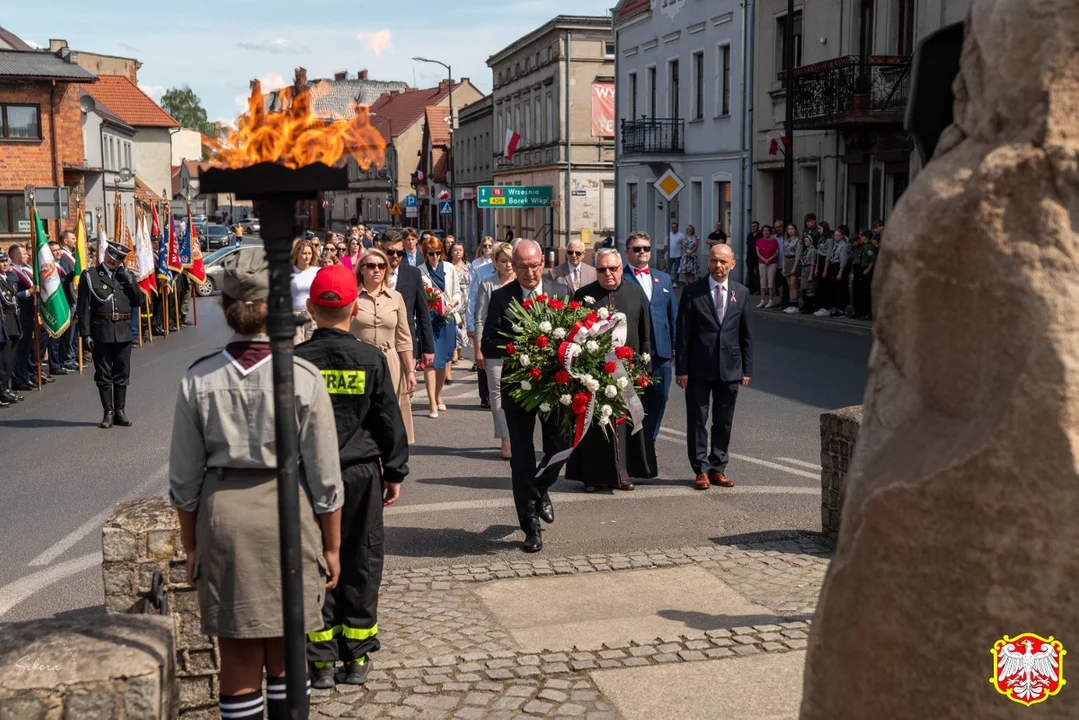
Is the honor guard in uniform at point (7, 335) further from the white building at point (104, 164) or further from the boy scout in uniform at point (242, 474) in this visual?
the white building at point (104, 164)

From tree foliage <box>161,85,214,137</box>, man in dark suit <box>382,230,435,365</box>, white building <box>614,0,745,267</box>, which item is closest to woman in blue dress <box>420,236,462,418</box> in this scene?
man in dark suit <box>382,230,435,365</box>

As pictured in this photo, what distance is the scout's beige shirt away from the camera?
437 cm

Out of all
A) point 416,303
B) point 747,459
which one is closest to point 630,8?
point 416,303

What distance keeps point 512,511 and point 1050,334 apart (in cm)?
701

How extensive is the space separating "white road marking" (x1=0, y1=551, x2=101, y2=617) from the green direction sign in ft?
134

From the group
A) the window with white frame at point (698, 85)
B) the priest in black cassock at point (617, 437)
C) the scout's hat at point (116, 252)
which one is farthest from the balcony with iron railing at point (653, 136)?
the priest in black cassock at point (617, 437)

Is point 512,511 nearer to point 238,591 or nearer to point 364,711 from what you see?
point 364,711

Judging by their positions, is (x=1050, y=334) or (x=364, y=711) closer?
(x=1050, y=334)

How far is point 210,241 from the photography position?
66.6 meters

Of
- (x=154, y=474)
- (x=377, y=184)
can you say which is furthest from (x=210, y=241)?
(x=154, y=474)

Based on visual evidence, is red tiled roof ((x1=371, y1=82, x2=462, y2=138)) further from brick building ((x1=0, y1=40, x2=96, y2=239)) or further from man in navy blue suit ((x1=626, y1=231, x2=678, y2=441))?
man in navy blue suit ((x1=626, y1=231, x2=678, y2=441))

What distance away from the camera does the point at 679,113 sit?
43.9 meters

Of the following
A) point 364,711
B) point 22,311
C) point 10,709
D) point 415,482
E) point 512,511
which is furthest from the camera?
point 22,311

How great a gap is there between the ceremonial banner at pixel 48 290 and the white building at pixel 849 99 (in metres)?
16.5
